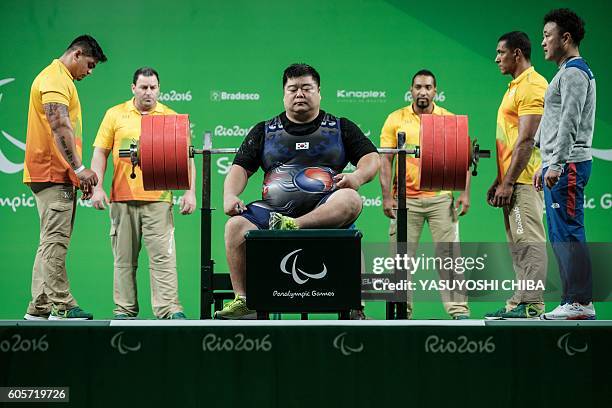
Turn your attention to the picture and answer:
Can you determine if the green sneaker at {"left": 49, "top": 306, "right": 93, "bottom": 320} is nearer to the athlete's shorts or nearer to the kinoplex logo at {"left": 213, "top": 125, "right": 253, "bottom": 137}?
the athlete's shorts

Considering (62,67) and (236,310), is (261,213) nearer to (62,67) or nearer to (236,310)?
(236,310)

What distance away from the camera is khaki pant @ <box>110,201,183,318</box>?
5.27 meters

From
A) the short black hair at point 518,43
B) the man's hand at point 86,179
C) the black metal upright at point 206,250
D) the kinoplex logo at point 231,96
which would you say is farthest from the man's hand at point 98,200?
the short black hair at point 518,43

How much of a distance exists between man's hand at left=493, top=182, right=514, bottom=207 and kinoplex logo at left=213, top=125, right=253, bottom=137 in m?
2.26

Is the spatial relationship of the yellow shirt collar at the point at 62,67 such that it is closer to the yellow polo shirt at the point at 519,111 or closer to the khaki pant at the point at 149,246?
the khaki pant at the point at 149,246

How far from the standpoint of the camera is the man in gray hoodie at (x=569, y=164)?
12.8 ft

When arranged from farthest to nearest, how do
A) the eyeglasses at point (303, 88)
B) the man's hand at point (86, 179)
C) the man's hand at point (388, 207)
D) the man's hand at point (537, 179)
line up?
the man's hand at point (388, 207) → the man's hand at point (86, 179) → the man's hand at point (537, 179) → the eyeglasses at point (303, 88)

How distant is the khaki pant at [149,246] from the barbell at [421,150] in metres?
0.94
